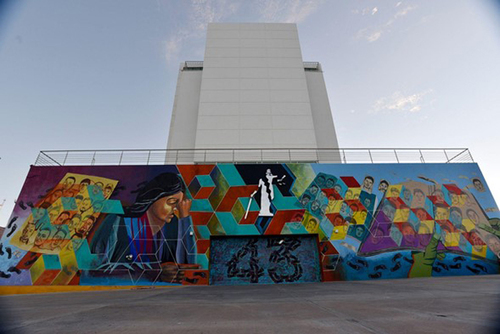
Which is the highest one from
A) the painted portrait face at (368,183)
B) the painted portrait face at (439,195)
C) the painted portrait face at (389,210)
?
the painted portrait face at (368,183)

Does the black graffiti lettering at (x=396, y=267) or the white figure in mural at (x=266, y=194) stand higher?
the white figure in mural at (x=266, y=194)

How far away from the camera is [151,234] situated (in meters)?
10.5

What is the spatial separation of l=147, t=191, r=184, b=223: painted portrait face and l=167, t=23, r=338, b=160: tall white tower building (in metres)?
4.64

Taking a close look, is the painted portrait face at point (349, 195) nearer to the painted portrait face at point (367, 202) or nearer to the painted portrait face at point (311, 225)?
the painted portrait face at point (367, 202)

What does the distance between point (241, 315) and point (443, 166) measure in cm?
1553

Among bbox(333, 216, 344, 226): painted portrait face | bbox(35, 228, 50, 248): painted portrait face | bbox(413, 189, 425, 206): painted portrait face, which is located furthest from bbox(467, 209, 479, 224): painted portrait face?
bbox(35, 228, 50, 248): painted portrait face

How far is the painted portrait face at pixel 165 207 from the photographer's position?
10.9m

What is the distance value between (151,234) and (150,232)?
12cm

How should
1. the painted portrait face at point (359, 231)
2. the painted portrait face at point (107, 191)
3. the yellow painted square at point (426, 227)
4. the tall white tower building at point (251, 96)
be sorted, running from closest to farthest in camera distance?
1. the painted portrait face at point (359, 231)
2. the yellow painted square at point (426, 227)
3. the painted portrait face at point (107, 191)
4. the tall white tower building at point (251, 96)

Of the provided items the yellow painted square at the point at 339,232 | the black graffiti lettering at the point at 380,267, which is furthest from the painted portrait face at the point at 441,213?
the yellow painted square at the point at 339,232

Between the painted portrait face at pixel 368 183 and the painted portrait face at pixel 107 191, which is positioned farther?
the painted portrait face at pixel 368 183

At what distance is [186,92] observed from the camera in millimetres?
18031

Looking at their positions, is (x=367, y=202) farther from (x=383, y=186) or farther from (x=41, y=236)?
(x=41, y=236)

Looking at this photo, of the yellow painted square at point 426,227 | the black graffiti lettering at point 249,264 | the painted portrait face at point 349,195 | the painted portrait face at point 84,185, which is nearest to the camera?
the black graffiti lettering at point 249,264
